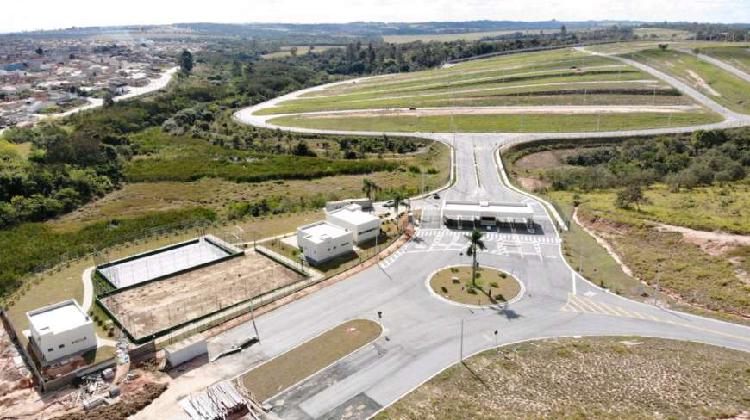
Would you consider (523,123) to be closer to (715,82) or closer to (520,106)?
(520,106)

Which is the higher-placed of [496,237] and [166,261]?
[496,237]

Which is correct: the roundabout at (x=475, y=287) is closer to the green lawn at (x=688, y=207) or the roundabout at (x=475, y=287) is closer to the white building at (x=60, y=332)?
the green lawn at (x=688, y=207)

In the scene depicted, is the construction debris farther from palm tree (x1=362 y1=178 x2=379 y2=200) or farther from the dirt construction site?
palm tree (x1=362 y1=178 x2=379 y2=200)

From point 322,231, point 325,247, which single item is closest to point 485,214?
point 322,231

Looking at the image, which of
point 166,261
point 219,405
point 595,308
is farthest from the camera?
point 166,261

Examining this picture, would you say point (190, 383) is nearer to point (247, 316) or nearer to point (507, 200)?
point (247, 316)

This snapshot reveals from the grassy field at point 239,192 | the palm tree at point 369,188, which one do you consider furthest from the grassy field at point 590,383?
the grassy field at point 239,192
